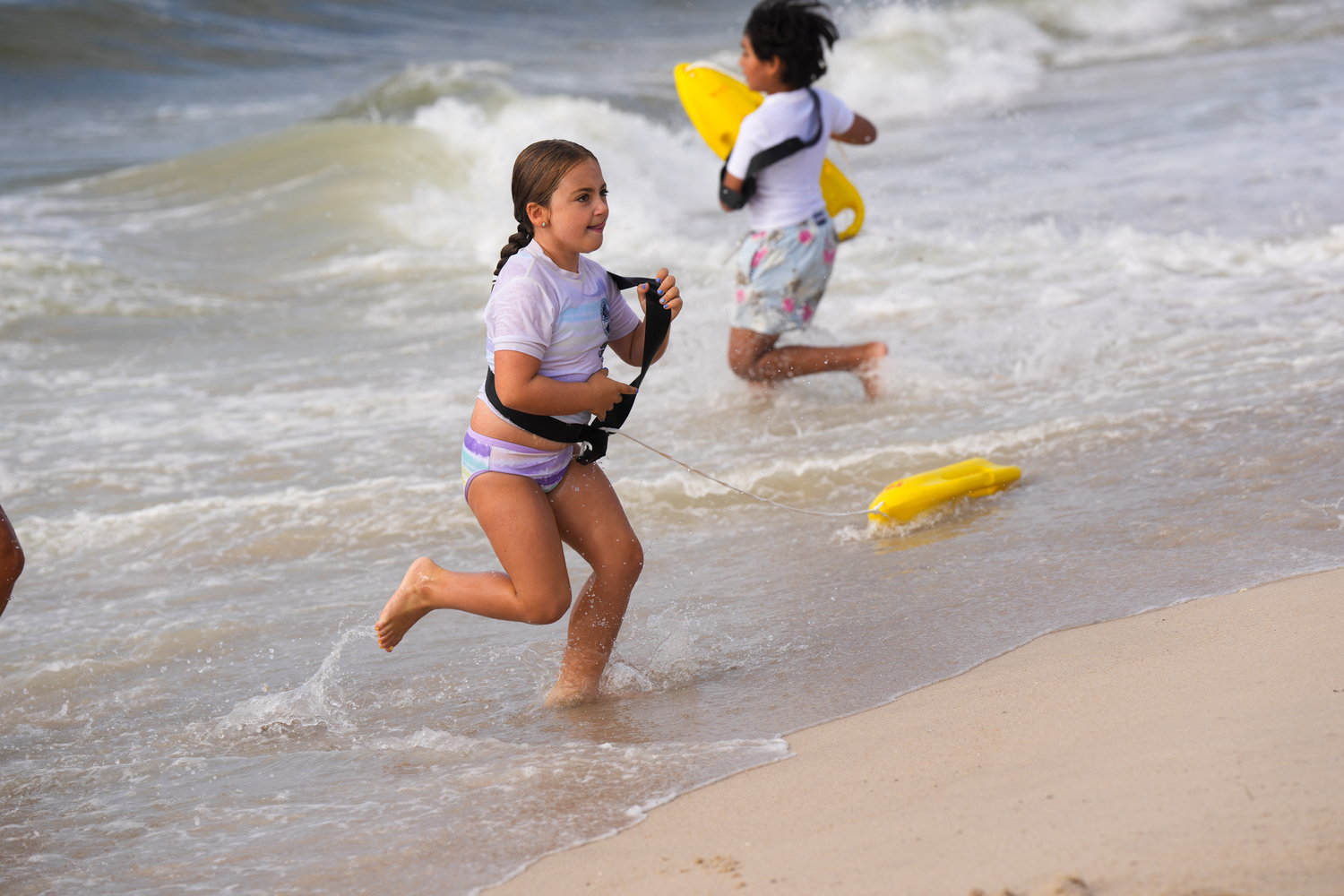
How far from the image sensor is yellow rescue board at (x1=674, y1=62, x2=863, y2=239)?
22.4 ft

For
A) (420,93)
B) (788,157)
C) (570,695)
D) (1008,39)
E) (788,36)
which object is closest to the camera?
(570,695)

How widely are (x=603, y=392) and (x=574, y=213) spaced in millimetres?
485

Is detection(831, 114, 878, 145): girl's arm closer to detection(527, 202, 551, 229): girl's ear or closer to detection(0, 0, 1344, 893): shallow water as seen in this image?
detection(0, 0, 1344, 893): shallow water

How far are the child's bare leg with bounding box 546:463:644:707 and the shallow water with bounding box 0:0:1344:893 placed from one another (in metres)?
0.12

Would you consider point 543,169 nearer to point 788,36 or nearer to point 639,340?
point 639,340

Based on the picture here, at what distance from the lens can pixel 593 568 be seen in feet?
12.2

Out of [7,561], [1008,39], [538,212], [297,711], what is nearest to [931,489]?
[538,212]

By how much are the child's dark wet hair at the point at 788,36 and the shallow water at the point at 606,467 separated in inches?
68.8

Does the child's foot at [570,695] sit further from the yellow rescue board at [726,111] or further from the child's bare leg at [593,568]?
the yellow rescue board at [726,111]

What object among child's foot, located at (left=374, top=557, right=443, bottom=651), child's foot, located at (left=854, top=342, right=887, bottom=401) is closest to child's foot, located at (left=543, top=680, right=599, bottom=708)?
child's foot, located at (left=374, top=557, right=443, bottom=651)

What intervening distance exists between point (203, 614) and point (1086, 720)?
3.28 m

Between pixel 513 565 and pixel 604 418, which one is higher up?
pixel 604 418

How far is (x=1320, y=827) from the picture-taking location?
7.52 feet

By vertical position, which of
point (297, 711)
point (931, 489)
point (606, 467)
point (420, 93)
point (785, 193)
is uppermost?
point (420, 93)
